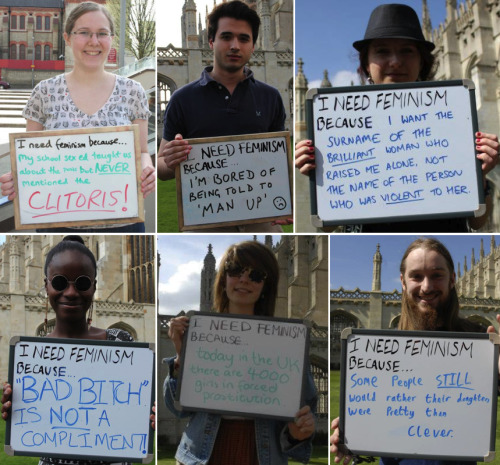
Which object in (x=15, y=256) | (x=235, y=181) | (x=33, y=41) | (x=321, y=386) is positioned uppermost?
(x=33, y=41)

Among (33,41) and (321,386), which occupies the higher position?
(33,41)

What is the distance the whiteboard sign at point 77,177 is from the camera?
556 centimetres

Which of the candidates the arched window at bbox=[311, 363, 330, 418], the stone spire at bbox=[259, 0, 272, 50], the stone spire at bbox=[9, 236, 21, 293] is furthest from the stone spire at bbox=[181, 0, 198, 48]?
the arched window at bbox=[311, 363, 330, 418]

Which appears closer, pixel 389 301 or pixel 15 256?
pixel 389 301

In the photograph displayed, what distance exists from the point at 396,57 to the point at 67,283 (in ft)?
8.21

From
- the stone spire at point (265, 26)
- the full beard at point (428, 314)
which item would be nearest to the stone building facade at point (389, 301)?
the full beard at point (428, 314)

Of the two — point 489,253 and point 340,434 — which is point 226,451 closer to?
point 340,434

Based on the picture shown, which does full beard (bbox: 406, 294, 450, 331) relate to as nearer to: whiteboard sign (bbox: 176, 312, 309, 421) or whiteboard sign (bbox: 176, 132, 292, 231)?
whiteboard sign (bbox: 176, 312, 309, 421)

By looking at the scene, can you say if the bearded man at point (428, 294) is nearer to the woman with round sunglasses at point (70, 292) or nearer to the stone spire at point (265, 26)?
the woman with round sunglasses at point (70, 292)

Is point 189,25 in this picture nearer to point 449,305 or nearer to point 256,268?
point 256,268

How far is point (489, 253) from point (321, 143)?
72.3 inches

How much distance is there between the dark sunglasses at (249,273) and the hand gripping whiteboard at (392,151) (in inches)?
21.0

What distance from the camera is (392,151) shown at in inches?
203

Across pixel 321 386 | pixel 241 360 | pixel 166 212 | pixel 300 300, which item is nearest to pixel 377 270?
pixel 300 300
